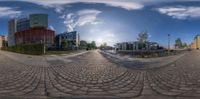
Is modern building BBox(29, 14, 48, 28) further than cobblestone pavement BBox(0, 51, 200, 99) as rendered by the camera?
Yes

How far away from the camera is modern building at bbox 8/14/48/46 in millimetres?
2366

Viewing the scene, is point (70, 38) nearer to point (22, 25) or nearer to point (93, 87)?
point (22, 25)

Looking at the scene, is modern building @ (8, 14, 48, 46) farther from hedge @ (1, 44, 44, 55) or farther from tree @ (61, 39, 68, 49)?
tree @ (61, 39, 68, 49)

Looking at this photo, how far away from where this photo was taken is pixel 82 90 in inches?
82.2

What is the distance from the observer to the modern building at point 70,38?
107 inches

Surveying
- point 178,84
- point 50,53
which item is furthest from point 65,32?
point 178,84

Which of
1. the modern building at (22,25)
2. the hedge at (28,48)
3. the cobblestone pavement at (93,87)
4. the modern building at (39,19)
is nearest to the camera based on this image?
the cobblestone pavement at (93,87)

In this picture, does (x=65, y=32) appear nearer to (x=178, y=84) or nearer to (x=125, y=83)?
(x=125, y=83)

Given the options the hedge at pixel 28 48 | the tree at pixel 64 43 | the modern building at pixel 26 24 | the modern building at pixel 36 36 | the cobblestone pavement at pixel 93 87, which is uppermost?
the modern building at pixel 26 24

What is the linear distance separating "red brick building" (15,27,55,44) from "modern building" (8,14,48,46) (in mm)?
27

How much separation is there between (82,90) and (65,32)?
2.87ft

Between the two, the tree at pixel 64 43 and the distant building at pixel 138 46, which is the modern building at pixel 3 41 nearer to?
the tree at pixel 64 43

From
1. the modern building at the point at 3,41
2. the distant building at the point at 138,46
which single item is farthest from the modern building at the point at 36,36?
the distant building at the point at 138,46

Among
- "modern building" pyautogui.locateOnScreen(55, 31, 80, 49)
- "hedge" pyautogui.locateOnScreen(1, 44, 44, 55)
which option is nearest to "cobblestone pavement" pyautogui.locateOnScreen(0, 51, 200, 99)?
"hedge" pyautogui.locateOnScreen(1, 44, 44, 55)
